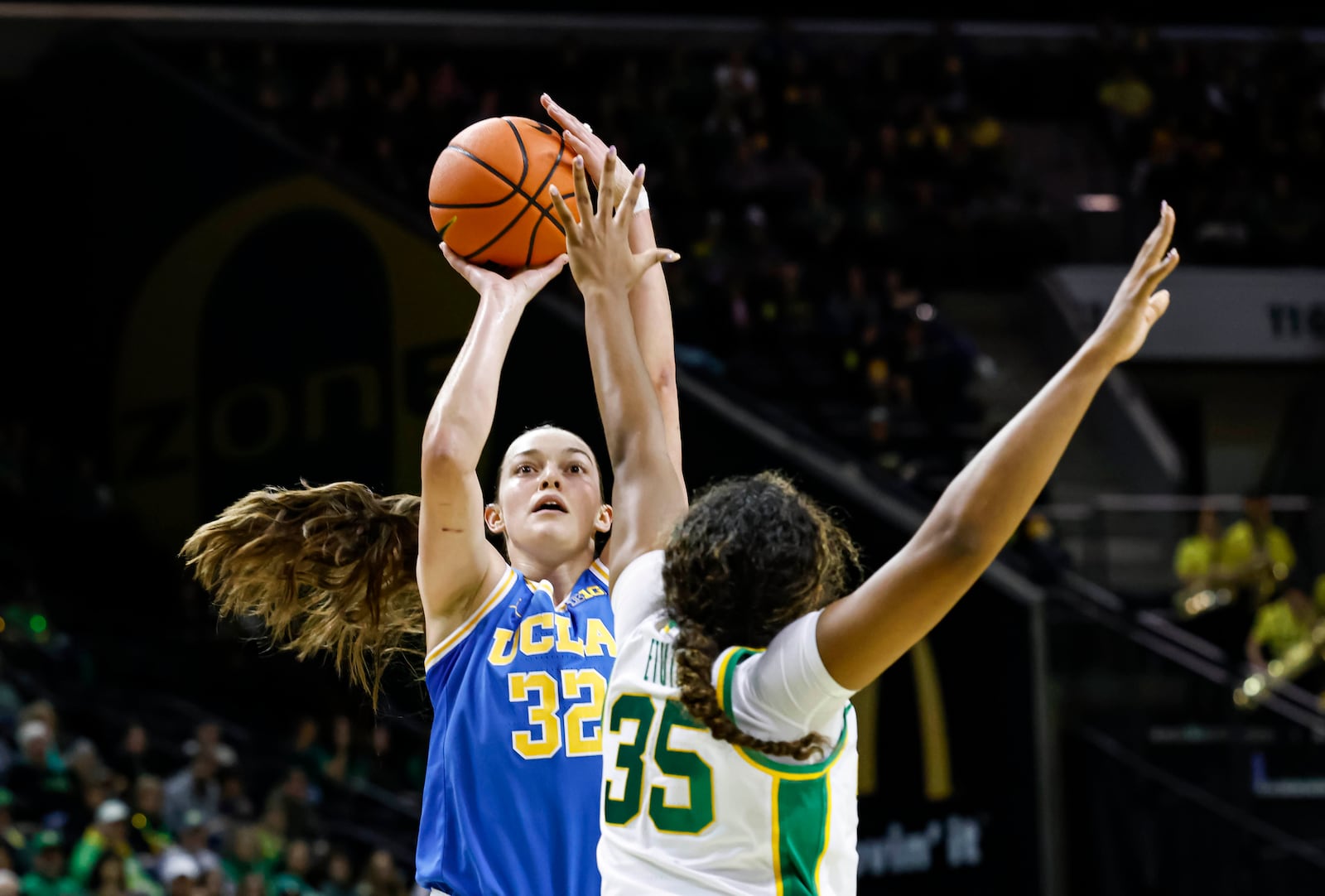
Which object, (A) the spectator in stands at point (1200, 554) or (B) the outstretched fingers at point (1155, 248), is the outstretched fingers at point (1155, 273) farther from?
(A) the spectator in stands at point (1200, 554)

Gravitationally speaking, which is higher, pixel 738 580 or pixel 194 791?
pixel 194 791

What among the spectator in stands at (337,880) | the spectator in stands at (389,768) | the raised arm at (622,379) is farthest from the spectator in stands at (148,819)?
the raised arm at (622,379)

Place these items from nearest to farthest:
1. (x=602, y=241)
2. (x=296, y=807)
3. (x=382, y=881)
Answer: (x=602, y=241) < (x=382, y=881) < (x=296, y=807)

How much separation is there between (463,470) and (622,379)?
2.05ft

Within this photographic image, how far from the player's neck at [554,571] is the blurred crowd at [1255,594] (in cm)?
942

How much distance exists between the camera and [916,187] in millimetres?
15578

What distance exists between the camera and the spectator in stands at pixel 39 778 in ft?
28.9

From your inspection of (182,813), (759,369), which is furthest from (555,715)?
(759,369)

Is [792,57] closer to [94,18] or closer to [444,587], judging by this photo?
[94,18]

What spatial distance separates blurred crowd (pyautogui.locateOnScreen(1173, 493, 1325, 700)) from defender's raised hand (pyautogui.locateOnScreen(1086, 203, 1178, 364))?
10.5 metres

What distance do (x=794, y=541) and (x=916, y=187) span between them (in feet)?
44.7

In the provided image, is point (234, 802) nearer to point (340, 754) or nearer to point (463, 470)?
point (340, 754)

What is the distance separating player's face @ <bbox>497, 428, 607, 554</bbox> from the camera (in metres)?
3.60

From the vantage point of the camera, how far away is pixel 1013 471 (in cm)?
210
